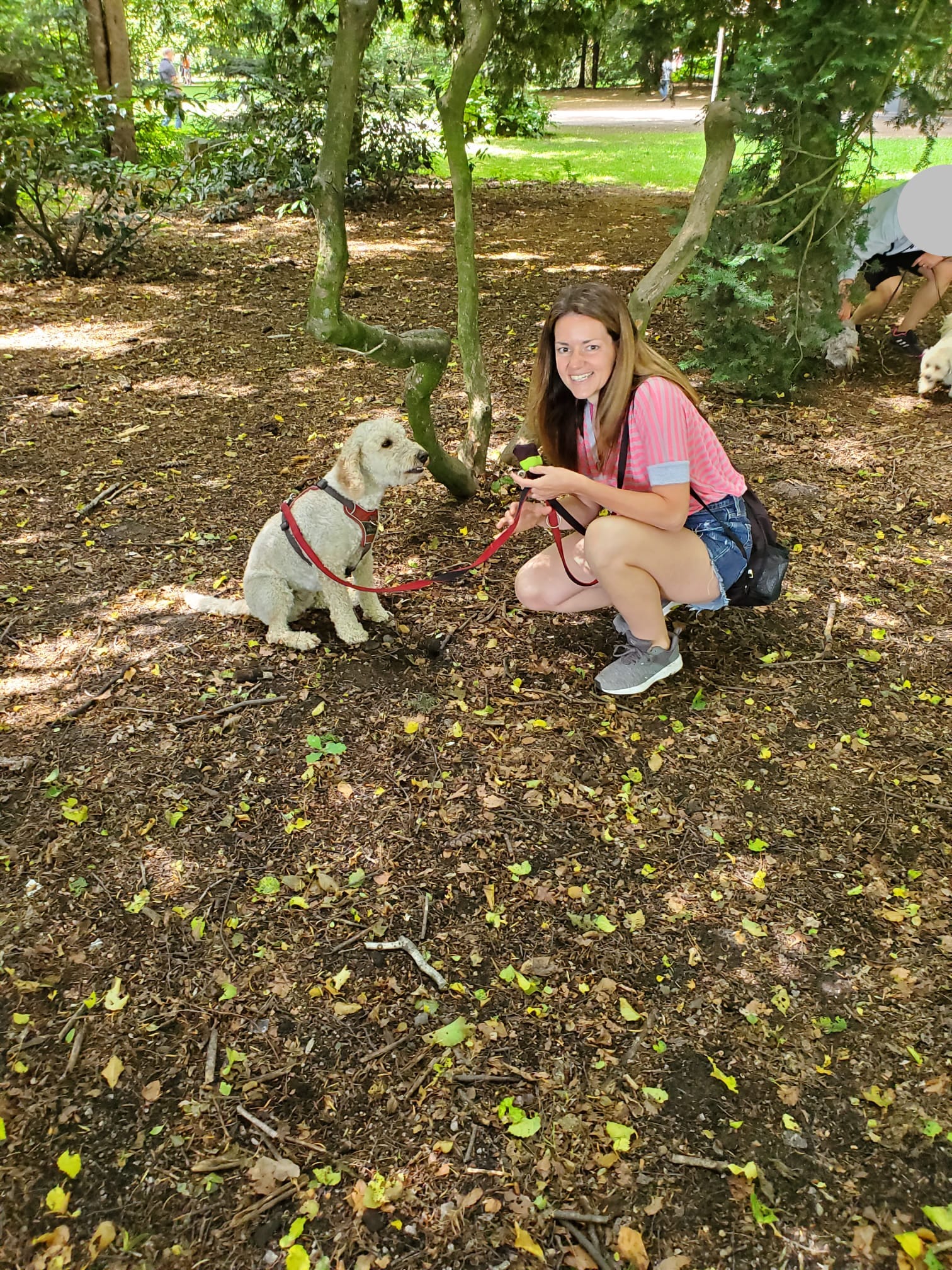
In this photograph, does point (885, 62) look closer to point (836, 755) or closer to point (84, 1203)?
point (836, 755)

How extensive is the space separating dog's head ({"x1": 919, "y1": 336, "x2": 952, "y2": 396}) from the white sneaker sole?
424 centimetres

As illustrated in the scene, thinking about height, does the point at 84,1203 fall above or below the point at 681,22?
below

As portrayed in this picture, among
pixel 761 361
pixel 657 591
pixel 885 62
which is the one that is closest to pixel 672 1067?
pixel 657 591

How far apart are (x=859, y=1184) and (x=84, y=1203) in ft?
6.35

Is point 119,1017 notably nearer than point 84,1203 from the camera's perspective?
No

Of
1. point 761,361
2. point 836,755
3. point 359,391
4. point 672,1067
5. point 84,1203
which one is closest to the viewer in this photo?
point 84,1203

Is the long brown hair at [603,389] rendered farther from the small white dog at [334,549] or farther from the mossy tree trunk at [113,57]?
the mossy tree trunk at [113,57]

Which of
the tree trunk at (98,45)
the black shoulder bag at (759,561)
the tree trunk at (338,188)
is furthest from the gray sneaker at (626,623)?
the tree trunk at (98,45)

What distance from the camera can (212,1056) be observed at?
2.34m

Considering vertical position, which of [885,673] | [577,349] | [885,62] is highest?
[885,62]

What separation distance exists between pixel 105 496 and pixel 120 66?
9.75m

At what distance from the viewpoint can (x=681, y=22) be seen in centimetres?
661

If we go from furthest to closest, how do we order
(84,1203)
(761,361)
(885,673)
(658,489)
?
(761,361) → (885,673) → (658,489) → (84,1203)

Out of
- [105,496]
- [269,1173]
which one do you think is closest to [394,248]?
[105,496]
